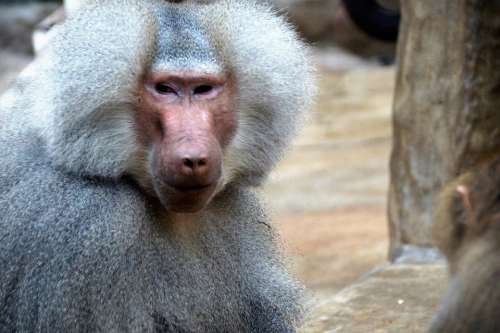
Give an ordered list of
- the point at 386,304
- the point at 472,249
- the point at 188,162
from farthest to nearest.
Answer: the point at 386,304, the point at 188,162, the point at 472,249

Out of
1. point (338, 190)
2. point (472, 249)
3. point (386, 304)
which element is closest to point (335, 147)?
point (338, 190)

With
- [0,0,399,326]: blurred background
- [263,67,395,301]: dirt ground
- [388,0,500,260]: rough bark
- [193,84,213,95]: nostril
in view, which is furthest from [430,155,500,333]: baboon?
[388,0,500,260]: rough bark

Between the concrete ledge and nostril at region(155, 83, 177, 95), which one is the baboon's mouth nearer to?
nostril at region(155, 83, 177, 95)

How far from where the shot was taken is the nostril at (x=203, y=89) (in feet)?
10.0

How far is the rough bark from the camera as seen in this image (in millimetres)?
4449

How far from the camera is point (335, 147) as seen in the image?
336 inches

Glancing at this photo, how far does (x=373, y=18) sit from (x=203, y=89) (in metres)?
4.05

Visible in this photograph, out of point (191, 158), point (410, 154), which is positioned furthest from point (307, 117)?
point (410, 154)

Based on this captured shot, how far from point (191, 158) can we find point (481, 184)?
81 centimetres

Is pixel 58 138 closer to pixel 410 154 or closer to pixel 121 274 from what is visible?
pixel 121 274

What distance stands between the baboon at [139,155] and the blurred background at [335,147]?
0.33 m

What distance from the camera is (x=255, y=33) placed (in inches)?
123

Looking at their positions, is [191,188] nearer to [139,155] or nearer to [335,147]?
[139,155]

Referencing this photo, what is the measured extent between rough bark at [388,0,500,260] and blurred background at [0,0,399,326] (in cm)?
47
